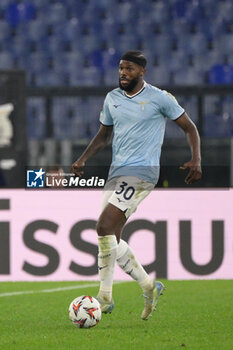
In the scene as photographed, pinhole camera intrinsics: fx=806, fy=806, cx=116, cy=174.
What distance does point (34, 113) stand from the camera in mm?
13039

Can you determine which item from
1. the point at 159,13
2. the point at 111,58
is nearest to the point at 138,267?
the point at 111,58

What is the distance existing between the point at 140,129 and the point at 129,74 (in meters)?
0.38

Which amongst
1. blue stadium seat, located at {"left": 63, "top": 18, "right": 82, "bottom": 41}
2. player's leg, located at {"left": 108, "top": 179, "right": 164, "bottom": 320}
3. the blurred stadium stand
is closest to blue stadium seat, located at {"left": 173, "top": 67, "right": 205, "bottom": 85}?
the blurred stadium stand

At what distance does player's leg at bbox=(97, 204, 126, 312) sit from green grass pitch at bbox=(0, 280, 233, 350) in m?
0.19

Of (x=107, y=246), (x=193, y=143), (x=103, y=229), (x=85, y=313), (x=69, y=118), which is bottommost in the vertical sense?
(x=85, y=313)

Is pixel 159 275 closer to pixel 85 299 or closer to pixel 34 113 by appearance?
pixel 85 299

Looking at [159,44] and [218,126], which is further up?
[159,44]

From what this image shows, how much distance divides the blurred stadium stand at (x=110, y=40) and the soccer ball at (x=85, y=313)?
27.0ft

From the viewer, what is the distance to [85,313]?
5047 millimetres

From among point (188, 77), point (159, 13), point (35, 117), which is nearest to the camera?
point (35, 117)

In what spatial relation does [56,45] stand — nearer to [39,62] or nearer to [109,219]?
[39,62]

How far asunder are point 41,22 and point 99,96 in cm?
302

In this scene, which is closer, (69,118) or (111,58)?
(69,118)

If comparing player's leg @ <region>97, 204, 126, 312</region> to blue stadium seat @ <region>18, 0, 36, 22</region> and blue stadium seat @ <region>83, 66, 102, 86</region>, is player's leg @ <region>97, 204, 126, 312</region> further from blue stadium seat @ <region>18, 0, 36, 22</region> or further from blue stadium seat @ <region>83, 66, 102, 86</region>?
blue stadium seat @ <region>18, 0, 36, 22</region>
